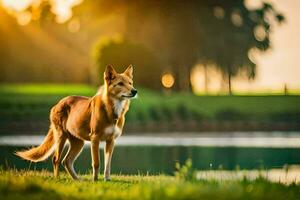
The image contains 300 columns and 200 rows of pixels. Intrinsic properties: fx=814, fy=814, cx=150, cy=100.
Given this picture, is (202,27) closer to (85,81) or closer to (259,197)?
(85,81)

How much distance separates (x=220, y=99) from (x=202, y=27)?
24.7ft

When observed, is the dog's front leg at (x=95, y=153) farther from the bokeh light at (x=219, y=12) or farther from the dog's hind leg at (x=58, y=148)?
the bokeh light at (x=219, y=12)

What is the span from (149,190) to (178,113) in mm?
27824

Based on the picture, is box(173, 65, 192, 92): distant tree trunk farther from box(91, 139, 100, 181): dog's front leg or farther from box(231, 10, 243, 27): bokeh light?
box(91, 139, 100, 181): dog's front leg

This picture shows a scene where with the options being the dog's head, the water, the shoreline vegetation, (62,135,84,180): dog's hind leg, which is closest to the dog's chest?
the dog's head

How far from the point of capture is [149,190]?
9.68m

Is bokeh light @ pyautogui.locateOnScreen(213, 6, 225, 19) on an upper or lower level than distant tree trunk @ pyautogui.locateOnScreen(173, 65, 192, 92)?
upper

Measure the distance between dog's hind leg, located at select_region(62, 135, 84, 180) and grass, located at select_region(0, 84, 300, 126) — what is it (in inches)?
939

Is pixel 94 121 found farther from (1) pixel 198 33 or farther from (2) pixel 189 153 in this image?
(1) pixel 198 33

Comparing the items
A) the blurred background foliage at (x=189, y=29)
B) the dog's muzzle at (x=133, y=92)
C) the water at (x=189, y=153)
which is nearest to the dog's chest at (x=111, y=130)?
the dog's muzzle at (x=133, y=92)

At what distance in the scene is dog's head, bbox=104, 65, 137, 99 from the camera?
1109cm

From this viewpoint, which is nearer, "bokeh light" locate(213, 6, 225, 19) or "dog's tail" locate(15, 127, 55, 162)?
"dog's tail" locate(15, 127, 55, 162)

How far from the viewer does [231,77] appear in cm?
4900

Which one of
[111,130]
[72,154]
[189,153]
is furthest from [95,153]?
[189,153]
